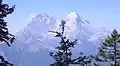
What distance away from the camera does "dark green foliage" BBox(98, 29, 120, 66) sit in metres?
31.6

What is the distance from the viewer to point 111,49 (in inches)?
1252

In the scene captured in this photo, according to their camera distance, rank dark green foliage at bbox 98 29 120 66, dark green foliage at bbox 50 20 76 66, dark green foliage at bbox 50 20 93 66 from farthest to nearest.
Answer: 1. dark green foliage at bbox 98 29 120 66
2. dark green foliage at bbox 50 20 76 66
3. dark green foliage at bbox 50 20 93 66

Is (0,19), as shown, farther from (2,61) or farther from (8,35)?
(2,61)

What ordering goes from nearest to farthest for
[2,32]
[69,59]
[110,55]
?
[2,32]
[69,59]
[110,55]

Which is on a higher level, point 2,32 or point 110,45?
point 110,45

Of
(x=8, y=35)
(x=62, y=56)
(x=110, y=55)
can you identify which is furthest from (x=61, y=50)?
(x=8, y=35)

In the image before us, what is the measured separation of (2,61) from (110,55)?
620 inches

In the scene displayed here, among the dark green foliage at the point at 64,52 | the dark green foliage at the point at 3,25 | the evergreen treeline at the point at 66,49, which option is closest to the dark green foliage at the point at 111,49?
the evergreen treeline at the point at 66,49

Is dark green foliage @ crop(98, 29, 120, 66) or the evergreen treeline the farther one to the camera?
dark green foliage @ crop(98, 29, 120, 66)

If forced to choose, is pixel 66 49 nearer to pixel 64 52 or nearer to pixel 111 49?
pixel 64 52

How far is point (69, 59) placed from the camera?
2686 centimetres

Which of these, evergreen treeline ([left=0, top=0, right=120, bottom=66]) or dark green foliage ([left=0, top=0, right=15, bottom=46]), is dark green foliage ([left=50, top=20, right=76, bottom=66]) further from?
dark green foliage ([left=0, top=0, right=15, bottom=46])

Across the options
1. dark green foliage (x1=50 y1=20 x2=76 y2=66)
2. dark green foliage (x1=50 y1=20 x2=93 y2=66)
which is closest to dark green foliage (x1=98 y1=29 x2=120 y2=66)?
dark green foliage (x1=50 y1=20 x2=93 y2=66)

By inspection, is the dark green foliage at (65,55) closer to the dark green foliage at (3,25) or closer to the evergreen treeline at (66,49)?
the evergreen treeline at (66,49)
